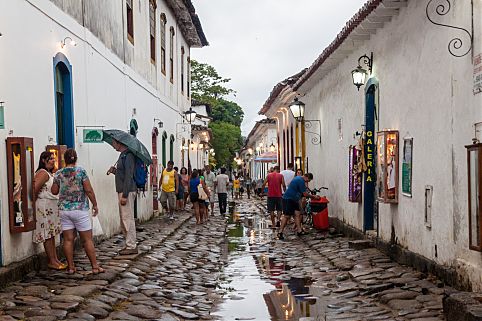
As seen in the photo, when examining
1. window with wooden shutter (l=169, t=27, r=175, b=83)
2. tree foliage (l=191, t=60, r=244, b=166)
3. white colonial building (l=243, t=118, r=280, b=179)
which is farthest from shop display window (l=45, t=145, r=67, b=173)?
tree foliage (l=191, t=60, r=244, b=166)

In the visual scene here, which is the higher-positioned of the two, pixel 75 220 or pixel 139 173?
pixel 139 173

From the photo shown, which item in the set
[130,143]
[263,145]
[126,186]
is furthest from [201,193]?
[263,145]

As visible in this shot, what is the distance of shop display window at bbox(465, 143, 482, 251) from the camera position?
288 inches

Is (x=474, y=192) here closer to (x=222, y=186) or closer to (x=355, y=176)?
(x=355, y=176)

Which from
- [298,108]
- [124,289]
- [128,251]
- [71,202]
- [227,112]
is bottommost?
[124,289]

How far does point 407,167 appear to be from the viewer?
10797 mm

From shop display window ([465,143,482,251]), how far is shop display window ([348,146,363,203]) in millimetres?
6365

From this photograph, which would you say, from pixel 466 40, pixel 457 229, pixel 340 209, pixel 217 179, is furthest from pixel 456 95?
pixel 217 179

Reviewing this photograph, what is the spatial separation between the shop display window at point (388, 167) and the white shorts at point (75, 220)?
5.00 m

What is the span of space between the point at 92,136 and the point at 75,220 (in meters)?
3.29

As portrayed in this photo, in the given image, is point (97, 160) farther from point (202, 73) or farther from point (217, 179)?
point (202, 73)

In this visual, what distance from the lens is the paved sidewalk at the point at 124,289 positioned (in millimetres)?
7410

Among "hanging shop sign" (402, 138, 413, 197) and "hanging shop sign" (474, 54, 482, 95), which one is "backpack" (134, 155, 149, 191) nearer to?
"hanging shop sign" (402, 138, 413, 197)

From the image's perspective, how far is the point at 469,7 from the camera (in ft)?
25.8
